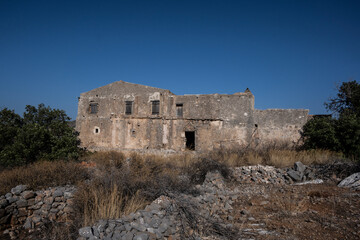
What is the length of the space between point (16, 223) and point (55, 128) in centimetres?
834

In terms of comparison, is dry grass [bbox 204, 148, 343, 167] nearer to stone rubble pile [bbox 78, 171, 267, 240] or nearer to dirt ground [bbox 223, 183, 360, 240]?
dirt ground [bbox 223, 183, 360, 240]

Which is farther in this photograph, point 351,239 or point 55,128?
point 55,128

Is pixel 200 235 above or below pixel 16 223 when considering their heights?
above

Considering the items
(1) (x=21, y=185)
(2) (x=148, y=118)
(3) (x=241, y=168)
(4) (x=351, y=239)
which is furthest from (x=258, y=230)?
(2) (x=148, y=118)

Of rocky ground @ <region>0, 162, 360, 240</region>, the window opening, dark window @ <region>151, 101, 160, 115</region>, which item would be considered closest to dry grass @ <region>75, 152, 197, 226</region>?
rocky ground @ <region>0, 162, 360, 240</region>

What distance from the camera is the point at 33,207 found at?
6.89m

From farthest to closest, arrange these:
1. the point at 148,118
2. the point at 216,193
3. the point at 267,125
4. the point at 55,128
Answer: the point at 148,118, the point at 267,125, the point at 55,128, the point at 216,193

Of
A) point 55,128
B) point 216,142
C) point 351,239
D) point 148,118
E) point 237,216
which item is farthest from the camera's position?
point 148,118

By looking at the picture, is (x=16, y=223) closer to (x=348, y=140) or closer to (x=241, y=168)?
(x=241, y=168)

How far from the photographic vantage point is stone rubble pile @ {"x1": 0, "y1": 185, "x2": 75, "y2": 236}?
251 inches

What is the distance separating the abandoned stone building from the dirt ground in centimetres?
1054

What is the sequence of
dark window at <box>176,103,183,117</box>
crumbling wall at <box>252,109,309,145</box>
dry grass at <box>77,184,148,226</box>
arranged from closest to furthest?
dry grass at <box>77,184,148,226</box>, crumbling wall at <box>252,109,309,145</box>, dark window at <box>176,103,183,117</box>

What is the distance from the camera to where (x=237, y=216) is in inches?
210

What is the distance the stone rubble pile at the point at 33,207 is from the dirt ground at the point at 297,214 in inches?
197
